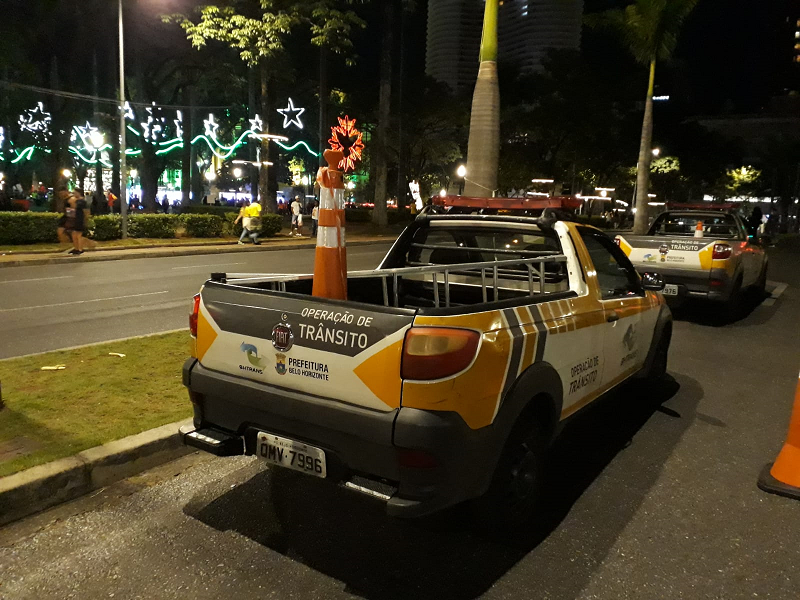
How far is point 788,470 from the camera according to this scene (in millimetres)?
4238

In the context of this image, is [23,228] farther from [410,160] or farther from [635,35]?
[410,160]

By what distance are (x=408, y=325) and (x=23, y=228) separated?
19277 millimetres

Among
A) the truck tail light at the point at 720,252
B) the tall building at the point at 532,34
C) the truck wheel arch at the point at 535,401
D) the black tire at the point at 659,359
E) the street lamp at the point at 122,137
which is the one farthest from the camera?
the tall building at the point at 532,34

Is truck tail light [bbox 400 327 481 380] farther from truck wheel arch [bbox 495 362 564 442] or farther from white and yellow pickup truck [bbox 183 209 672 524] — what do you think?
truck wheel arch [bbox 495 362 564 442]

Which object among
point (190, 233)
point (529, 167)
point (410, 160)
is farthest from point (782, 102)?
point (190, 233)

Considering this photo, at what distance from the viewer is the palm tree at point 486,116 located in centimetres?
1097

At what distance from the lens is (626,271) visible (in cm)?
530

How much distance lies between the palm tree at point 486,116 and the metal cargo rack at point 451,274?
596cm

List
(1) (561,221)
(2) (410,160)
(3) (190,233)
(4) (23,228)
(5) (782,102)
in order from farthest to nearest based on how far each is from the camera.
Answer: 1. (5) (782,102)
2. (2) (410,160)
3. (3) (190,233)
4. (4) (23,228)
5. (1) (561,221)

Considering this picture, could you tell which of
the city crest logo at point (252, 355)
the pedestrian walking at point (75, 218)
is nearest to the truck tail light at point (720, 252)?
the city crest logo at point (252, 355)

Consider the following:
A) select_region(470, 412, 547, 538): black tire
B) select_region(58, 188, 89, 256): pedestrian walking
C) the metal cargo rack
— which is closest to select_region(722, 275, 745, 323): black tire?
the metal cargo rack

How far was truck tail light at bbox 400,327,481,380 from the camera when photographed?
2.80 metres

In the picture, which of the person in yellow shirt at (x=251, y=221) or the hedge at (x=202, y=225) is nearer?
the person in yellow shirt at (x=251, y=221)

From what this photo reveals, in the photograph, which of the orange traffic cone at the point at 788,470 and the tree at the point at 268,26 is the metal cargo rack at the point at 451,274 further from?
the tree at the point at 268,26
